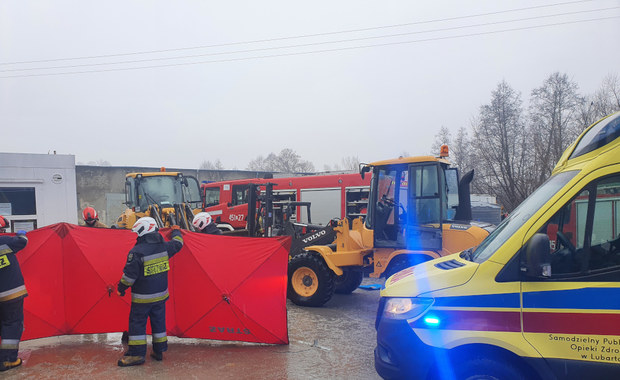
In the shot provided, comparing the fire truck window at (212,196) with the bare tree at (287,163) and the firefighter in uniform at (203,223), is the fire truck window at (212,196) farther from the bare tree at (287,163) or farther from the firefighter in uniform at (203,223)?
the bare tree at (287,163)

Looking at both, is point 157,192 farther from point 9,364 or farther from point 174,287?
point 9,364

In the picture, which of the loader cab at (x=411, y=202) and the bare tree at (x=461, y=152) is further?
the bare tree at (x=461, y=152)

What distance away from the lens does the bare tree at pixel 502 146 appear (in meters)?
15.5

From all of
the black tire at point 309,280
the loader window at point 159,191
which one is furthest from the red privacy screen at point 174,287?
the loader window at point 159,191

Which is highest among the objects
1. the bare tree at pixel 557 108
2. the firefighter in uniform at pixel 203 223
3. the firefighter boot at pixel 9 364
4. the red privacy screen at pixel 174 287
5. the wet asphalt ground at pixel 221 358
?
the bare tree at pixel 557 108

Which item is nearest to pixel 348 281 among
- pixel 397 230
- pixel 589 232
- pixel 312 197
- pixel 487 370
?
pixel 397 230

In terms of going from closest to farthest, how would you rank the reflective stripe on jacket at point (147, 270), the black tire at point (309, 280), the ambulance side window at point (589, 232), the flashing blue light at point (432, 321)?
the ambulance side window at point (589, 232) < the flashing blue light at point (432, 321) < the reflective stripe on jacket at point (147, 270) < the black tire at point (309, 280)

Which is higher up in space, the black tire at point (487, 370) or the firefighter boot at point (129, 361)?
the black tire at point (487, 370)

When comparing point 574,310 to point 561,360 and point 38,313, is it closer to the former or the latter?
point 561,360

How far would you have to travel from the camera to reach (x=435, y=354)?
10.6 feet

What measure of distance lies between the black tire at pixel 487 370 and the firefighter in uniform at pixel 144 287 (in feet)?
11.9

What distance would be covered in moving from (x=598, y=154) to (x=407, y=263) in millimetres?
4252

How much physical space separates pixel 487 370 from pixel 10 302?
5.41 meters

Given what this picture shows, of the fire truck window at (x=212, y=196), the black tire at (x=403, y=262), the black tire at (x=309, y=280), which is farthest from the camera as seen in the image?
the fire truck window at (x=212, y=196)
